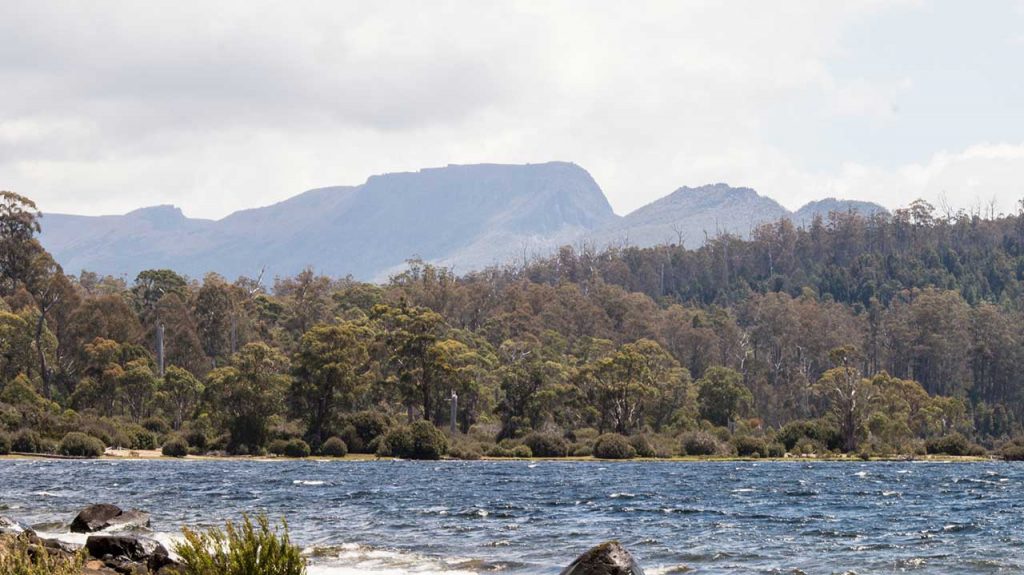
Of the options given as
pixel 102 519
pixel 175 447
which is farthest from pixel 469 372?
pixel 102 519

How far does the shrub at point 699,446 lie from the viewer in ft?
300

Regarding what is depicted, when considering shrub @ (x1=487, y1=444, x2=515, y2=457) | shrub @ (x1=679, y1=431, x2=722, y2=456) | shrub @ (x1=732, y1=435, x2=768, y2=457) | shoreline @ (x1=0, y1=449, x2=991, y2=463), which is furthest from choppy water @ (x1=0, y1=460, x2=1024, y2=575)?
shrub @ (x1=679, y1=431, x2=722, y2=456)

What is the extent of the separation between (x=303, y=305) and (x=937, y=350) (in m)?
78.6

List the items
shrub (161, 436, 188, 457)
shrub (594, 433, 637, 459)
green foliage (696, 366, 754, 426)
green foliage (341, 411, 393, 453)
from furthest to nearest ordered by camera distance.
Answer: green foliage (696, 366, 754, 426)
green foliage (341, 411, 393, 453)
shrub (594, 433, 637, 459)
shrub (161, 436, 188, 457)

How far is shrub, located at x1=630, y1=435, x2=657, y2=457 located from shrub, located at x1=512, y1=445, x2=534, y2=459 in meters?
8.00

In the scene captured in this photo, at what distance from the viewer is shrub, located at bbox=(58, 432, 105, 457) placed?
3007 inches

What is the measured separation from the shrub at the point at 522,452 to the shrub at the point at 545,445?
1.52ft

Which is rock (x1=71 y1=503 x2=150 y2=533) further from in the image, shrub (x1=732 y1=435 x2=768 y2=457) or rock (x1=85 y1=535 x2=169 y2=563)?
shrub (x1=732 y1=435 x2=768 y2=457)

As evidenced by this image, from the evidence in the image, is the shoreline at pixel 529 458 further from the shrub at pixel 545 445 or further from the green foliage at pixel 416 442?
the shrub at pixel 545 445

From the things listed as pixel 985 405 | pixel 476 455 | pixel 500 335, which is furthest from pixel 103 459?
pixel 985 405

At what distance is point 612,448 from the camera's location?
3349 inches

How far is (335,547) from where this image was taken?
88.7 ft

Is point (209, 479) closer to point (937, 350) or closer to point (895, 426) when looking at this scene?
point (895, 426)

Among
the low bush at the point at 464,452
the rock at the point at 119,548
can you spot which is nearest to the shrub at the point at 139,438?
the low bush at the point at 464,452
